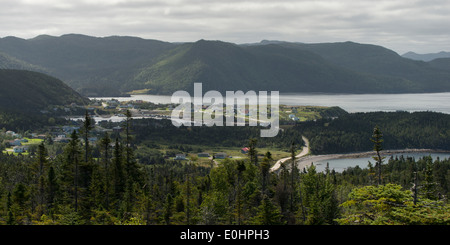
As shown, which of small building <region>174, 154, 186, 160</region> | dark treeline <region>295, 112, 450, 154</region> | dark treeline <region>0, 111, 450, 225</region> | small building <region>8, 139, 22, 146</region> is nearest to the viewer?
dark treeline <region>0, 111, 450, 225</region>

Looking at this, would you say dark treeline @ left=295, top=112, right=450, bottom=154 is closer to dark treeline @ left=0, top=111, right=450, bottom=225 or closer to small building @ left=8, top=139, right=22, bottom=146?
small building @ left=8, top=139, right=22, bottom=146

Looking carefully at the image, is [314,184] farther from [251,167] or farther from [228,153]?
[228,153]

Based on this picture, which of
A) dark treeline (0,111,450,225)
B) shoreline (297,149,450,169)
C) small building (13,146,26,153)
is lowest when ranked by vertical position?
shoreline (297,149,450,169)

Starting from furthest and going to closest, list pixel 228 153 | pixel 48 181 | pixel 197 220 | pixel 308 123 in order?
pixel 308 123, pixel 228 153, pixel 48 181, pixel 197 220

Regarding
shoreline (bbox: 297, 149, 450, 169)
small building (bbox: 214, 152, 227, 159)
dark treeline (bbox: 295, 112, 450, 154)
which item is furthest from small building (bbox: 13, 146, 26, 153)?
dark treeline (bbox: 295, 112, 450, 154)

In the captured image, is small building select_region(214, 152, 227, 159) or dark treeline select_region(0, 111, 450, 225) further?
small building select_region(214, 152, 227, 159)

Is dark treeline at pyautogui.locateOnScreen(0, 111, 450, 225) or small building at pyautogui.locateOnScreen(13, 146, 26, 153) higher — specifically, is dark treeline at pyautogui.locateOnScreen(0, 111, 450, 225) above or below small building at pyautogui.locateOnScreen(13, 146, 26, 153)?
above

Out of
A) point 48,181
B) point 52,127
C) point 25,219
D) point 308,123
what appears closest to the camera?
point 25,219

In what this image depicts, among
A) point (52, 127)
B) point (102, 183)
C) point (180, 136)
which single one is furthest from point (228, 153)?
point (102, 183)

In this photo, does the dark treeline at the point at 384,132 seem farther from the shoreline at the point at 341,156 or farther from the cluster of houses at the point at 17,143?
the cluster of houses at the point at 17,143

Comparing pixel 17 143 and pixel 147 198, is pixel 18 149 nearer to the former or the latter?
pixel 17 143

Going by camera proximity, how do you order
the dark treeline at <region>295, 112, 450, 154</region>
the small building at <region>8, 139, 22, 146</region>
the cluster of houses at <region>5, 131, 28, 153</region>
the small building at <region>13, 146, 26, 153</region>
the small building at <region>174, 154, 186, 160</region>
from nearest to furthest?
the small building at <region>13, 146, 26, 153</region>
the cluster of houses at <region>5, 131, 28, 153</region>
the small building at <region>174, 154, 186, 160</region>
the small building at <region>8, 139, 22, 146</region>
the dark treeline at <region>295, 112, 450, 154</region>
